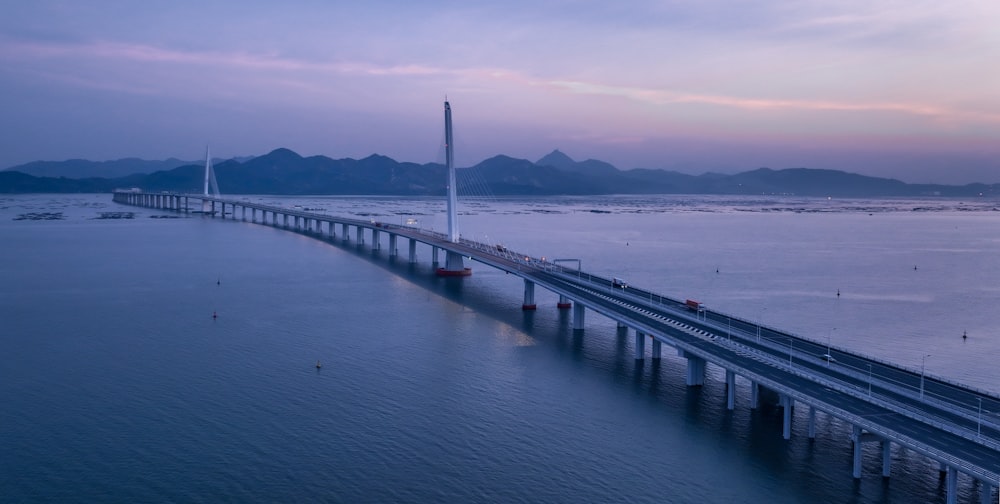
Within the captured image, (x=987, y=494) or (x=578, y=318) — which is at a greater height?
(x=578, y=318)

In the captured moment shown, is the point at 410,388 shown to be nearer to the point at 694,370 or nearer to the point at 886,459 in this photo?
the point at 694,370

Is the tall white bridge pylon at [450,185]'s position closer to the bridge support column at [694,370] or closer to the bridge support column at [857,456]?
the bridge support column at [694,370]

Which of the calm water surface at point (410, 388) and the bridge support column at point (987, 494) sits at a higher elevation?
the bridge support column at point (987, 494)

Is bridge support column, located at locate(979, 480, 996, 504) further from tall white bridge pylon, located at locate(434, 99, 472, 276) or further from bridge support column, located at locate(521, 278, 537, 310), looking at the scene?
tall white bridge pylon, located at locate(434, 99, 472, 276)

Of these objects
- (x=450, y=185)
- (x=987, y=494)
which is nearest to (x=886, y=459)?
(x=987, y=494)

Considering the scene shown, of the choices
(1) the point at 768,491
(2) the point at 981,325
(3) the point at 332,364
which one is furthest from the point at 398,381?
(2) the point at 981,325

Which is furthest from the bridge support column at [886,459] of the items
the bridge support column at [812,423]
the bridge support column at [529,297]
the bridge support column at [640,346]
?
the bridge support column at [529,297]

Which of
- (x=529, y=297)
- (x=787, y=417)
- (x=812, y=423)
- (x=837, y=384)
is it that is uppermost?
(x=837, y=384)

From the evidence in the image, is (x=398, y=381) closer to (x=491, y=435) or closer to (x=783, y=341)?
(x=491, y=435)
